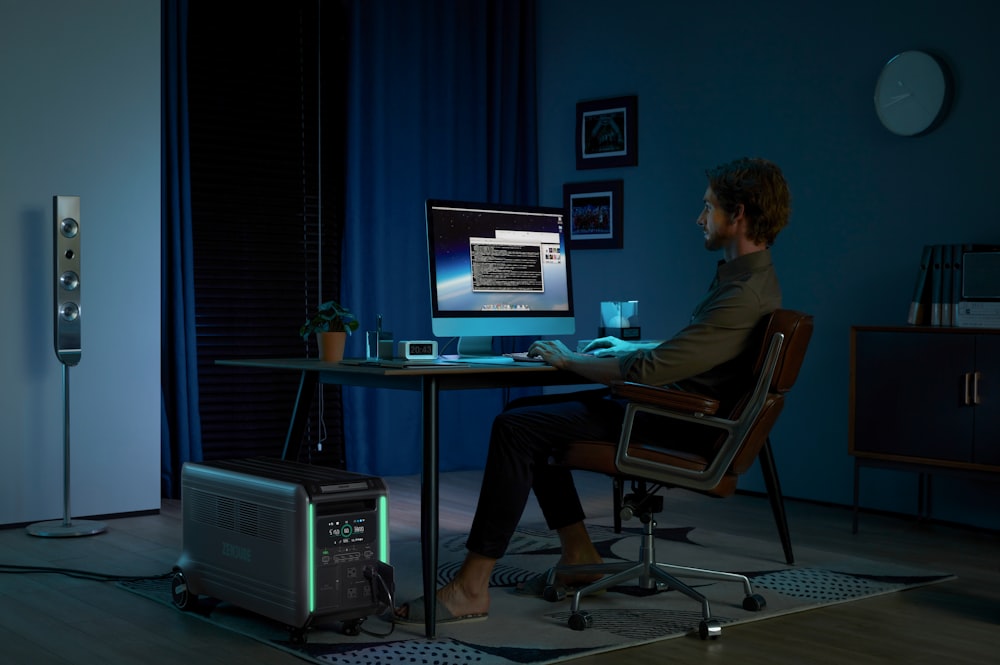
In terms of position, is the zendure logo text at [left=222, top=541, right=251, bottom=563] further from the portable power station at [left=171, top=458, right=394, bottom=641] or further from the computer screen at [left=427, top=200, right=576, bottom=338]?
the computer screen at [left=427, top=200, right=576, bottom=338]

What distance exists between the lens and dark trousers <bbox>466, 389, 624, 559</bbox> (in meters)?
3.04

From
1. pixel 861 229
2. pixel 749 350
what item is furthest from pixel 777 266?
pixel 749 350

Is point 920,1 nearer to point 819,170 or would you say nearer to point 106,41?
point 819,170

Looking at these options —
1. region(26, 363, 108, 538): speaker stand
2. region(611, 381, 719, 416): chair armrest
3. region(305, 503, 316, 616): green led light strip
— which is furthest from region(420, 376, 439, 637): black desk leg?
region(26, 363, 108, 538): speaker stand

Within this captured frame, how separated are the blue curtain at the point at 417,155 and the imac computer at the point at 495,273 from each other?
1968 mm

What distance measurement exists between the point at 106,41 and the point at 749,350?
3013 mm

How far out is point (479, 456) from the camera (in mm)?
6211

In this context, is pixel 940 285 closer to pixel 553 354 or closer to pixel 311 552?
pixel 553 354

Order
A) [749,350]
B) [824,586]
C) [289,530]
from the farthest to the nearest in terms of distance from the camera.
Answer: [824,586] → [749,350] → [289,530]

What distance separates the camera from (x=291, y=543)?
2855 mm

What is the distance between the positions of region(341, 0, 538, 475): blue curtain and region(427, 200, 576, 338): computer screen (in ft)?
6.45

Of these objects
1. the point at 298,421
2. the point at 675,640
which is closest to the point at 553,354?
the point at 675,640

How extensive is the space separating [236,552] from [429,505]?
0.55 meters

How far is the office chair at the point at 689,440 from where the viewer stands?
2963 mm
